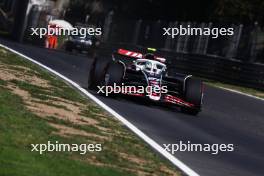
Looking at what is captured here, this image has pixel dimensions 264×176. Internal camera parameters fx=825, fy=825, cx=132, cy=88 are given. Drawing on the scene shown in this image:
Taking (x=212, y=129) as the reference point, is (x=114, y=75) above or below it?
above

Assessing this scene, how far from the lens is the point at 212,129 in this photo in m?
15.0

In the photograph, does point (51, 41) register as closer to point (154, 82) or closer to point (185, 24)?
point (185, 24)

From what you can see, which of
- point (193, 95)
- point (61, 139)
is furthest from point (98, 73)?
point (61, 139)

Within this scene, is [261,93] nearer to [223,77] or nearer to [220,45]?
[223,77]

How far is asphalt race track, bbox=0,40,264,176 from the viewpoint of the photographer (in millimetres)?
10805

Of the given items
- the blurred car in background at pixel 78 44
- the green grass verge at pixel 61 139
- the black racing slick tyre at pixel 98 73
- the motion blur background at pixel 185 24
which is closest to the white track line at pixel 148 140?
the green grass verge at pixel 61 139

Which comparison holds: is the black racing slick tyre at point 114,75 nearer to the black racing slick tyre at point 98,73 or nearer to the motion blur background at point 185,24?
the black racing slick tyre at point 98,73

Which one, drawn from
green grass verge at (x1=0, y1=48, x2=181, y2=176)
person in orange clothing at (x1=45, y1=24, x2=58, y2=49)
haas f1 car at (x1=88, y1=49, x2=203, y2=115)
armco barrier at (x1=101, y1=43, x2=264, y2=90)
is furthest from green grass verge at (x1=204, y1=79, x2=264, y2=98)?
person in orange clothing at (x1=45, y1=24, x2=58, y2=49)

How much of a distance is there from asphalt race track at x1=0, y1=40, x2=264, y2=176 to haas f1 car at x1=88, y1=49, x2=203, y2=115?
0.85 ft

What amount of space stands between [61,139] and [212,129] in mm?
5586

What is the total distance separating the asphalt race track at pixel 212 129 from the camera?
10.8 metres

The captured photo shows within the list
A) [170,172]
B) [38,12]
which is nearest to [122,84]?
[170,172]

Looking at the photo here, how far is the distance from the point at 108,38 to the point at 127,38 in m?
3.56

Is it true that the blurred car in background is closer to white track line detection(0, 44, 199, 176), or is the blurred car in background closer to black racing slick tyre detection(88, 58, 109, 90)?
black racing slick tyre detection(88, 58, 109, 90)
